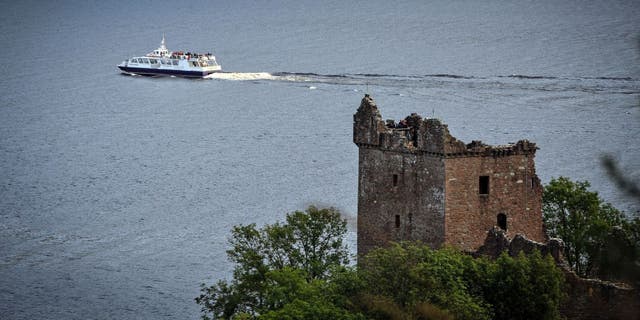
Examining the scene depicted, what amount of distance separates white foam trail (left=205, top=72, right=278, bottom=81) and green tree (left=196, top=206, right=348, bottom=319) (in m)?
128

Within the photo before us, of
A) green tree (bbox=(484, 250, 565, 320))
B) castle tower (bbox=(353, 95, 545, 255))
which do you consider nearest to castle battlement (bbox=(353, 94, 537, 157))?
castle tower (bbox=(353, 95, 545, 255))

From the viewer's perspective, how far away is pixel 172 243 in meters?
90.3

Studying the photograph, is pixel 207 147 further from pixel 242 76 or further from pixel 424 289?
pixel 424 289

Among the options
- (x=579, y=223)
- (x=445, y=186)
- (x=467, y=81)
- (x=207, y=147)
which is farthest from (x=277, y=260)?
(x=467, y=81)

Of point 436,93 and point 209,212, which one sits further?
point 436,93

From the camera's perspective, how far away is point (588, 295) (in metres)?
43.3

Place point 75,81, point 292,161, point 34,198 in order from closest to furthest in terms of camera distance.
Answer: point 34,198
point 292,161
point 75,81

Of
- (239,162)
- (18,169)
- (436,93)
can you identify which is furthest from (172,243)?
(436,93)

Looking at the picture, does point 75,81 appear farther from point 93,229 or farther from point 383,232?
point 383,232

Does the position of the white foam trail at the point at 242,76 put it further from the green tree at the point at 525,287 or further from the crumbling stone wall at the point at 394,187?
the green tree at the point at 525,287

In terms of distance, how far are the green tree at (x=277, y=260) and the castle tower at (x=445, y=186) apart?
3029 mm

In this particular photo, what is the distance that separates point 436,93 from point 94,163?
4559cm

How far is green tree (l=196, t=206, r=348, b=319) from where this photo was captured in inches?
2112

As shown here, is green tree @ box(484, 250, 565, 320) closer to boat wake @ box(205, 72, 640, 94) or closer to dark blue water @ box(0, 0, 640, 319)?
dark blue water @ box(0, 0, 640, 319)
